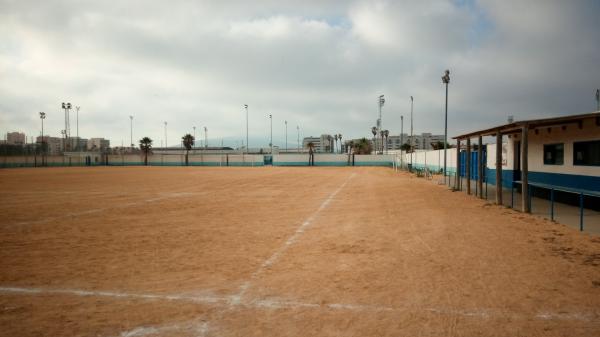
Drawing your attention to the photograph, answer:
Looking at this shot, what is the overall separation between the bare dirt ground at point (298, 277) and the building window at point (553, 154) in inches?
239

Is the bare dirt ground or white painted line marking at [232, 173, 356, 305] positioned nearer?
the bare dirt ground

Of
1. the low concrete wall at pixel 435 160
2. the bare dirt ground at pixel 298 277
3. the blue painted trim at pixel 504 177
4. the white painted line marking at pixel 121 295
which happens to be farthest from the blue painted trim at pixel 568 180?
the white painted line marking at pixel 121 295

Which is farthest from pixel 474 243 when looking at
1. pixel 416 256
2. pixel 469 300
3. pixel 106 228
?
pixel 106 228

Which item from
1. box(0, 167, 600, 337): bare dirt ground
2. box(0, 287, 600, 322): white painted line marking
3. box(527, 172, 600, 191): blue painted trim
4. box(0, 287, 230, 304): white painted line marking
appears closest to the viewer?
box(0, 167, 600, 337): bare dirt ground

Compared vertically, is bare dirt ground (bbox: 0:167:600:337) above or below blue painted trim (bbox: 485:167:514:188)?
below

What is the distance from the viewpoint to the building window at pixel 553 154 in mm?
15920

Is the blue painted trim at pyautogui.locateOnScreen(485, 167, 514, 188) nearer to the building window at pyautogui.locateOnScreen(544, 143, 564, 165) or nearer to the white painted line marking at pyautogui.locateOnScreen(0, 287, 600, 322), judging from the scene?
the building window at pyautogui.locateOnScreen(544, 143, 564, 165)

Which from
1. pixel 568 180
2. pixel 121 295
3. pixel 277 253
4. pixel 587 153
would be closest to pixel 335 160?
pixel 568 180

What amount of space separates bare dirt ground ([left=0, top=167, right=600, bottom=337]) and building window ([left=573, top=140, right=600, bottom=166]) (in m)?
4.40

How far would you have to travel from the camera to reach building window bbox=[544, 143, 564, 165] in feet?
52.2

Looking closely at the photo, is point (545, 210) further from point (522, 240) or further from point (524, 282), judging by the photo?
point (524, 282)

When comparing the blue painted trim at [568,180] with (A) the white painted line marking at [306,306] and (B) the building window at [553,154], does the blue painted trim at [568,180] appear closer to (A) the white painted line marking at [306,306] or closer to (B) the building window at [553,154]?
(B) the building window at [553,154]

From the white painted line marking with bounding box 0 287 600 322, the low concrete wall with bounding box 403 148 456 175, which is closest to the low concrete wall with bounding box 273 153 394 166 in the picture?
the low concrete wall with bounding box 403 148 456 175

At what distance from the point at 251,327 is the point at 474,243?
6469 millimetres
